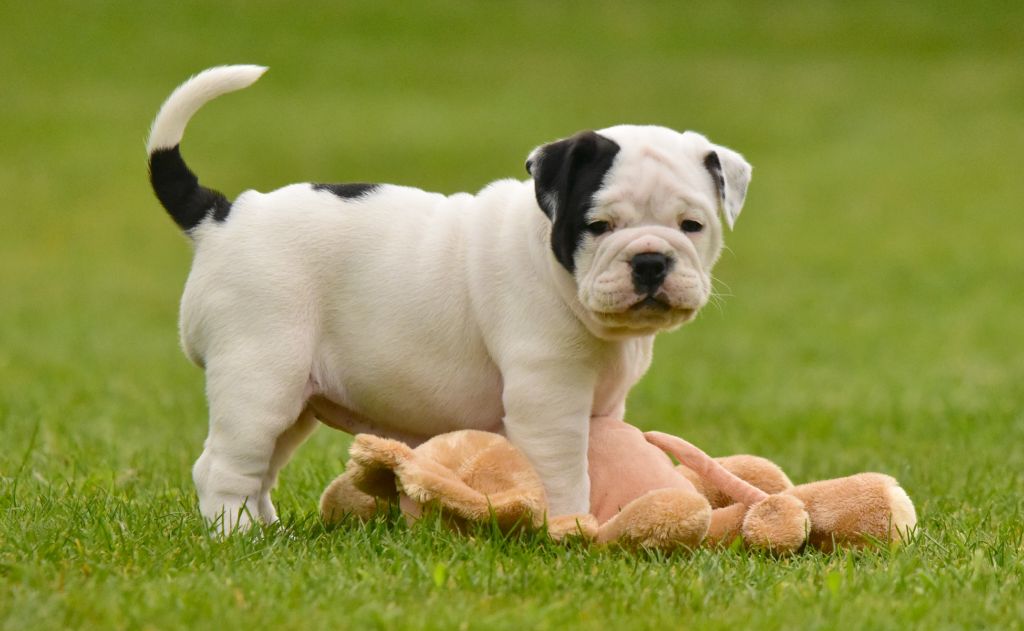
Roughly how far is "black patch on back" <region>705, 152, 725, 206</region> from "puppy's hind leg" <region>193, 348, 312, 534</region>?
4.72 feet

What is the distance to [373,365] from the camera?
15.1 ft

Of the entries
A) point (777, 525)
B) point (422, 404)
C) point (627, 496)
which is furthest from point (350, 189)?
point (777, 525)

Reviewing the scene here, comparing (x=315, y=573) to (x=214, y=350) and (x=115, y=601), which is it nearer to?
(x=115, y=601)

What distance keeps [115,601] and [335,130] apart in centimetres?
1961

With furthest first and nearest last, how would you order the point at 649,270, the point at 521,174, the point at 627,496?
the point at 521,174 → the point at 627,496 → the point at 649,270

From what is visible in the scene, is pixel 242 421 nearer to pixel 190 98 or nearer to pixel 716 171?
pixel 190 98

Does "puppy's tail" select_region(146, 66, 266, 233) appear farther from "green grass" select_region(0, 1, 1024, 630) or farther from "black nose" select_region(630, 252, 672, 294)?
"black nose" select_region(630, 252, 672, 294)

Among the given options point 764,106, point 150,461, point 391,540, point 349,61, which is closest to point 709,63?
point 764,106

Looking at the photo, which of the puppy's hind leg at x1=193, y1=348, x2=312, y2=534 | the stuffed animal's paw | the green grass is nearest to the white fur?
the puppy's hind leg at x1=193, y1=348, x2=312, y2=534

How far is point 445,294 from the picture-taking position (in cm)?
458

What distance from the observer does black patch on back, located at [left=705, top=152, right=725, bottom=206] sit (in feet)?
14.5

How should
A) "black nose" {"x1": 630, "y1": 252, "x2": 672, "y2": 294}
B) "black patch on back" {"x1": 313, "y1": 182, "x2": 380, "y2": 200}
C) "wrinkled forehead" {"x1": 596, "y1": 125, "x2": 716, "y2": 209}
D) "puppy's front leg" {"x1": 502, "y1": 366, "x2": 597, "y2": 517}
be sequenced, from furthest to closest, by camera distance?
"black patch on back" {"x1": 313, "y1": 182, "x2": 380, "y2": 200}, "puppy's front leg" {"x1": 502, "y1": 366, "x2": 597, "y2": 517}, "wrinkled forehead" {"x1": 596, "y1": 125, "x2": 716, "y2": 209}, "black nose" {"x1": 630, "y1": 252, "x2": 672, "y2": 294}

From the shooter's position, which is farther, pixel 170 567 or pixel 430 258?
pixel 430 258

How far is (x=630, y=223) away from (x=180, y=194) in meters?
1.54
